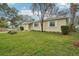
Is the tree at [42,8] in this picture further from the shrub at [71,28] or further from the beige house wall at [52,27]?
the shrub at [71,28]

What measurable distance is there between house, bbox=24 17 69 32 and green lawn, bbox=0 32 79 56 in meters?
0.07

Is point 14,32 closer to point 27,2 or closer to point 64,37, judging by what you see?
point 27,2

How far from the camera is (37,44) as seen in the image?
3.50 meters

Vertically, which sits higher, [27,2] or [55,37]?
[27,2]

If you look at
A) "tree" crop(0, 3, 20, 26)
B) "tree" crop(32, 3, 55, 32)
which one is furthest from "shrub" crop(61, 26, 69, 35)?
"tree" crop(0, 3, 20, 26)

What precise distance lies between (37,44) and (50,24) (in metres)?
0.35

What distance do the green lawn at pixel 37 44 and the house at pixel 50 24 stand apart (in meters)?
0.07

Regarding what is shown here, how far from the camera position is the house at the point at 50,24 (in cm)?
351

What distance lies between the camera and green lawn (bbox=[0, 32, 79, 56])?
137 inches

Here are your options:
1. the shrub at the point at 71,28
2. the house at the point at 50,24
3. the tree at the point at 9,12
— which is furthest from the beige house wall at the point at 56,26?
the tree at the point at 9,12

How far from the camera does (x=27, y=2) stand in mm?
3529

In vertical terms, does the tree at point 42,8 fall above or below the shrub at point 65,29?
above

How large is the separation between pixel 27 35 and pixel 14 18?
0.31 meters

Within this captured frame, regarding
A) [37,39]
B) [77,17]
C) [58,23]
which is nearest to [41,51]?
[37,39]
